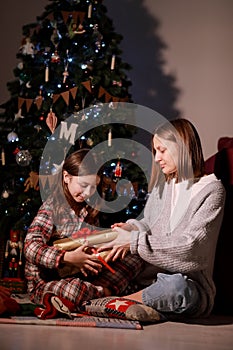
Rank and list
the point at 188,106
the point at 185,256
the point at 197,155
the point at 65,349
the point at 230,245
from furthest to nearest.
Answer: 1. the point at 188,106
2. the point at 230,245
3. the point at 197,155
4. the point at 185,256
5. the point at 65,349

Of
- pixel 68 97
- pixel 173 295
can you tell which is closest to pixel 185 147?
pixel 173 295

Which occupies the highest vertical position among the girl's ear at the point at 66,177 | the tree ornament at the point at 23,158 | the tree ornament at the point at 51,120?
the tree ornament at the point at 51,120

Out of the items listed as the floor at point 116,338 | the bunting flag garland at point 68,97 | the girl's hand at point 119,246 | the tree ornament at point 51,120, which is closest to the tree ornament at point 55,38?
the bunting flag garland at point 68,97

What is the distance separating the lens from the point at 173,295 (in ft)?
7.23

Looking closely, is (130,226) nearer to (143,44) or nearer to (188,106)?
(188,106)

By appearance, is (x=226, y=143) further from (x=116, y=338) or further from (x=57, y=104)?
(x=116, y=338)

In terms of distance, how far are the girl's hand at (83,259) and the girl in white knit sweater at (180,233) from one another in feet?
0.19

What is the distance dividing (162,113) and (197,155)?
4.88 ft

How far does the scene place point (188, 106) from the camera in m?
3.82

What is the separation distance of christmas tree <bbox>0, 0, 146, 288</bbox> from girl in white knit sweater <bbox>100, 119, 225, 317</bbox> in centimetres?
47

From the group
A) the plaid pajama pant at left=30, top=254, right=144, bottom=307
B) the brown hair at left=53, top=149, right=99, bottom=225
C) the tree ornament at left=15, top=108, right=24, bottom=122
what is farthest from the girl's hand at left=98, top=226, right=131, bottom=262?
the tree ornament at left=15, top=108, right=24, bottom=122

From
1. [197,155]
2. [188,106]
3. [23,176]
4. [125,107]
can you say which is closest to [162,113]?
[188,106]

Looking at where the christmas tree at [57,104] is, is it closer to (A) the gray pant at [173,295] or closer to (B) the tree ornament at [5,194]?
(B) the tree ornament at [5,194]

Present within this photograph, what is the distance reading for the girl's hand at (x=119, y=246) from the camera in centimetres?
229
